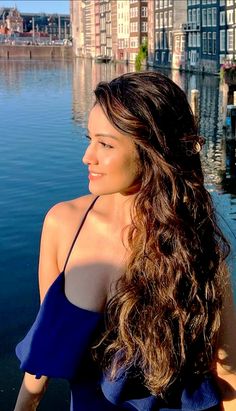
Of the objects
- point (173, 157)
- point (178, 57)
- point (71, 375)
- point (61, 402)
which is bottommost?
point (61, 402)

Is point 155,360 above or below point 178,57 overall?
below

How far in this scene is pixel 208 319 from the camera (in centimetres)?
149

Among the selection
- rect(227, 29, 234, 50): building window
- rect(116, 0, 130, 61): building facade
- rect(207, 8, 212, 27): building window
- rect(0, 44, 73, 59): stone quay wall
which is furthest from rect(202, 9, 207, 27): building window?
rect(0, 44, 73, 59): stone quay wall

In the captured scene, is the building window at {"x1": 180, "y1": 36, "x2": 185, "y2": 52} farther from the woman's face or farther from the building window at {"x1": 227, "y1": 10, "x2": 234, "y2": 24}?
the woman's face

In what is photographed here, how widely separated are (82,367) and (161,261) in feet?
1.17

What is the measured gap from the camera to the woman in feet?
4.76

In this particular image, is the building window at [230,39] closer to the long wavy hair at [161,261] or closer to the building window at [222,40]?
the building window at [222,40]

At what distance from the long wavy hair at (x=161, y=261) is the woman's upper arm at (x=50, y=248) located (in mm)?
205

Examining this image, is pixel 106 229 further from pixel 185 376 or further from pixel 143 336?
pixel 185 376

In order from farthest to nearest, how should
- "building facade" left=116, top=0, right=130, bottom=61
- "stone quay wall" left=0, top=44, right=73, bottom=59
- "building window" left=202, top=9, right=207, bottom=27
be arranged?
"stone quay wall" left=0, top=44, right=73, bottom=59 < "building facade" left=116, top=0, right=130, bottom=61 < "building window" left=202, top=9, right=207, bottom=27

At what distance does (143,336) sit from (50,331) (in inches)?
9.5

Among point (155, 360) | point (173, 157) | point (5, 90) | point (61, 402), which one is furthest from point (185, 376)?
point (5, 90)

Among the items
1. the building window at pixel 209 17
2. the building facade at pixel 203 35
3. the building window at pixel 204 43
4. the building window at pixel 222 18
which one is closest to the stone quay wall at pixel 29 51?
the building facade at pixel 203 35

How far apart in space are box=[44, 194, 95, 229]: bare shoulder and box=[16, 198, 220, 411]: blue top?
0.14 metres
